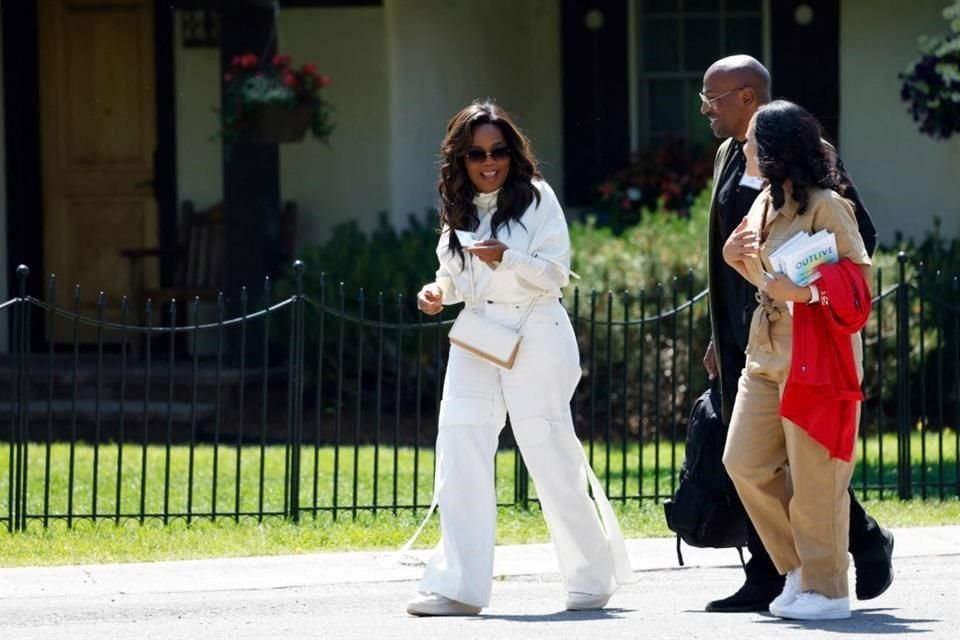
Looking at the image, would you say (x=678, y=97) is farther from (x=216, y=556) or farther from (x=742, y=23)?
(x=216, y=556)

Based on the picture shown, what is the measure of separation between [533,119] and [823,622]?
8.82 m

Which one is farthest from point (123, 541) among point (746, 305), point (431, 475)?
point (746, 305)

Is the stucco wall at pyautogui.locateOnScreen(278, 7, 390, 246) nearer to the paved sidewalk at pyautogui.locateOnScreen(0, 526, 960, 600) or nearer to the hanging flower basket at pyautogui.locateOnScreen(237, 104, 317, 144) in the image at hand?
the hanging flower basket at pyautogui.locateOnScreen(237, 104, 317, 144)

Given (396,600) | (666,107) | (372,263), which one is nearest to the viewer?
(396,600)

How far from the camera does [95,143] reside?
1488cm

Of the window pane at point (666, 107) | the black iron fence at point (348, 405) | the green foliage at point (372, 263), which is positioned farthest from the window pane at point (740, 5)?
the black iron fence at point (348, 405)

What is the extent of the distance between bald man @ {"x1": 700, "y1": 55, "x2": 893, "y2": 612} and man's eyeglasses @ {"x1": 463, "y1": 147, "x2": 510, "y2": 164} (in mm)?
694

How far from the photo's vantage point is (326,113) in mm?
13406

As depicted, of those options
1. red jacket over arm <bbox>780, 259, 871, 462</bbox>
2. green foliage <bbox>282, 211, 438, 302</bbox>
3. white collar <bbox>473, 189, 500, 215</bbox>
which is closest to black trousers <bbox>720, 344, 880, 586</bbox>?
red jacket over arm <bbox>780, 259, 871, 462</bbox>

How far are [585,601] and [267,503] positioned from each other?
3.47 m

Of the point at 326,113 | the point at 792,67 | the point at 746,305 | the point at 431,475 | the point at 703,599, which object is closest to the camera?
the point at 746,305

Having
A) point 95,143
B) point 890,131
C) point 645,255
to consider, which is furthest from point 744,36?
point 95,143

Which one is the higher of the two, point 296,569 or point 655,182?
point 655,182

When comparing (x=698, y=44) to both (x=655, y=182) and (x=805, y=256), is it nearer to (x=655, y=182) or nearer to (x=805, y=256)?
(x=655, y=182)
